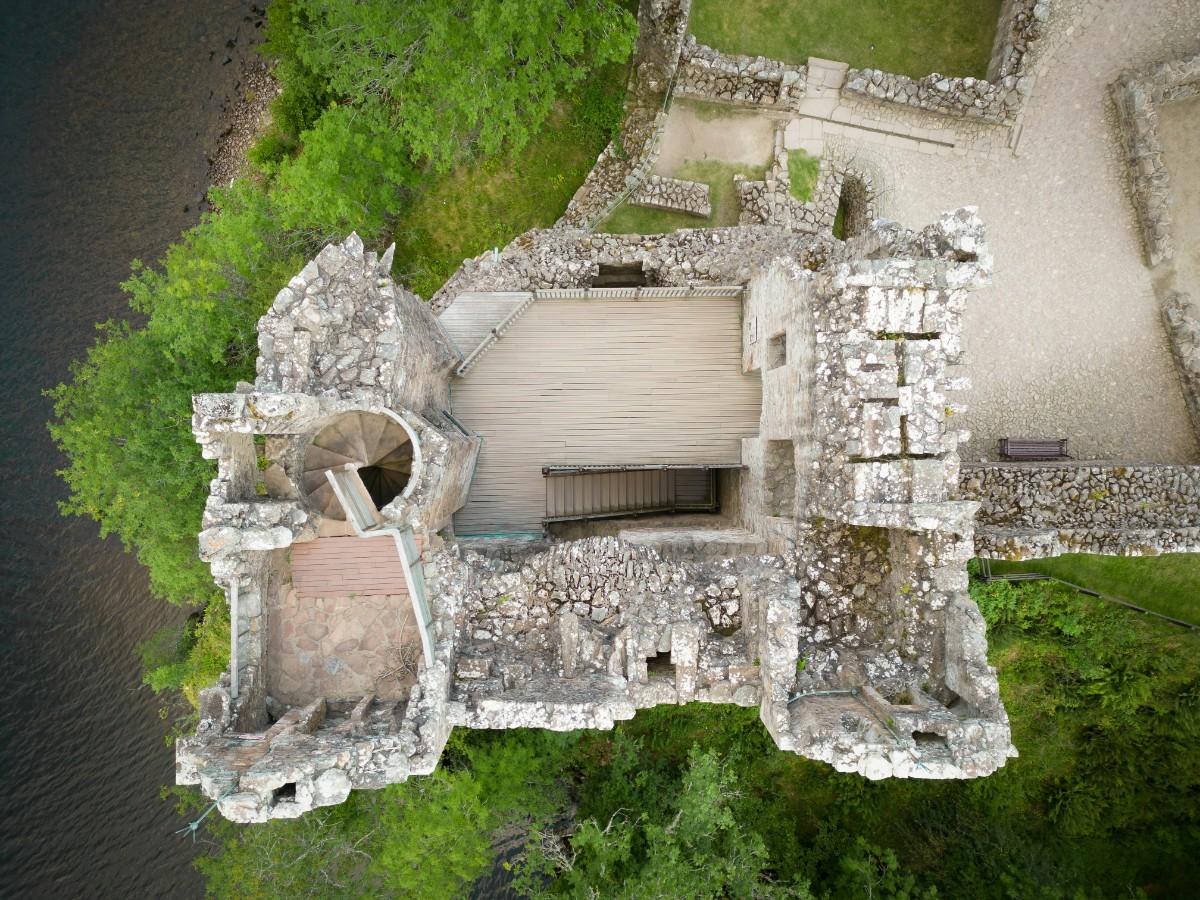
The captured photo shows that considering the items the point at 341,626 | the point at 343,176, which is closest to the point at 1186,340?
the point at 341,626

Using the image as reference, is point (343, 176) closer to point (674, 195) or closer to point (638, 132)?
point (638, 132)

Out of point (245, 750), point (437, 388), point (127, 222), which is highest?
point (127, 222)

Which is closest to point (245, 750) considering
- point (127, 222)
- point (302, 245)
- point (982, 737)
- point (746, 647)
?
point (746, 647)

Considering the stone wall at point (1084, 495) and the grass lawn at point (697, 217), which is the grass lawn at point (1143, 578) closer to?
the stone wall at point (1084, 495)

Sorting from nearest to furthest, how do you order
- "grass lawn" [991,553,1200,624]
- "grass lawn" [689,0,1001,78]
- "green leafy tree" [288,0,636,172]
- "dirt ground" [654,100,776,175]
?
1. "green leafy tree" [288,0,636,172]
2. "grass lawn" [991,553,1200,624]
3. "dirt ground" [654,100,776,175]
4. "grass lawn" [689,0,1001,78]

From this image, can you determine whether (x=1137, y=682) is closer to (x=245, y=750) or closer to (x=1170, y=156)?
(x=1170, y=156)

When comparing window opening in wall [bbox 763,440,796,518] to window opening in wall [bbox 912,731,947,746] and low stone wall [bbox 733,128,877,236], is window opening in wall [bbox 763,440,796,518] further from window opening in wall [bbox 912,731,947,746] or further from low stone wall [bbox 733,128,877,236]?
low stone wall [bbox 733,128,877,236]

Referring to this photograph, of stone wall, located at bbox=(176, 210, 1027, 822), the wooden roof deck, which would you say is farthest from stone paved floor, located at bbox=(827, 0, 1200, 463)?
stone wall, located at bbox=(176, 210, 1027, 822)
